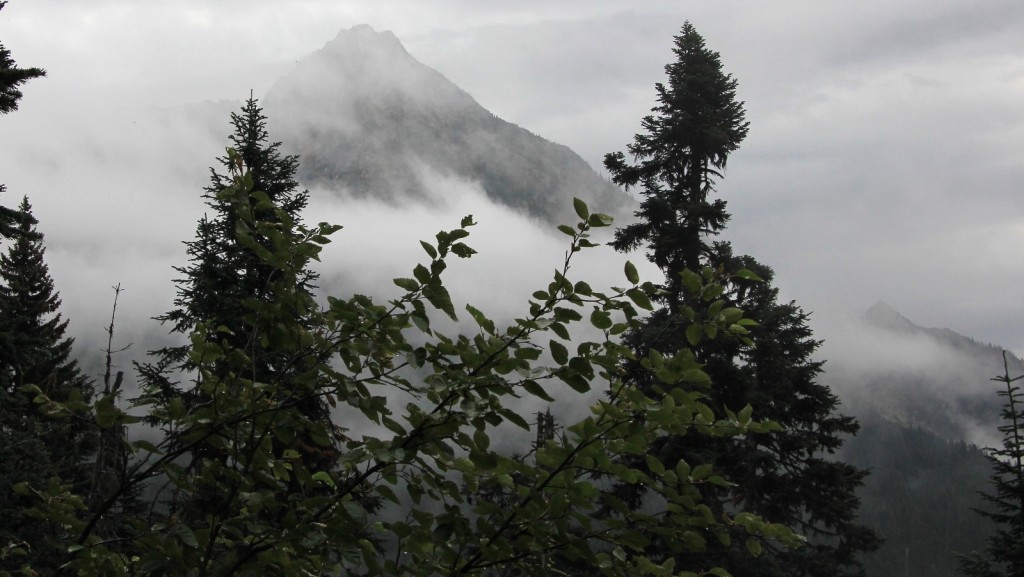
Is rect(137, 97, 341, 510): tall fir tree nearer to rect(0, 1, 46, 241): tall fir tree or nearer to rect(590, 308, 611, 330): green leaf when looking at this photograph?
rect(0, 1, 46, 241): tall fir tree

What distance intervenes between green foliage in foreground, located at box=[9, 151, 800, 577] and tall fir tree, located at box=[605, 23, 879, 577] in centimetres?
1166

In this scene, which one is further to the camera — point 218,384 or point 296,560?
point 218,384

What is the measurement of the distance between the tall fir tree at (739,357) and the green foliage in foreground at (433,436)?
1166cm

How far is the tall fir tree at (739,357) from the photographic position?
49.3 ft

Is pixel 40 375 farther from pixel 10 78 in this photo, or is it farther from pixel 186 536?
pixel 186 536

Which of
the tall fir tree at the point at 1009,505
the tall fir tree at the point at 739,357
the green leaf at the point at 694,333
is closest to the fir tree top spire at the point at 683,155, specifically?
the tall fir tree at the point at 739,357

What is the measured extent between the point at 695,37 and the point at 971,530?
588ft

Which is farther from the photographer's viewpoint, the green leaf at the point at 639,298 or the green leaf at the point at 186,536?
the green leaf at the point at 639,298

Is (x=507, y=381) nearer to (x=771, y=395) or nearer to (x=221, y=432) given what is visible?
(x=221, y=432)

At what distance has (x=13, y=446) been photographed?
11.2 meters

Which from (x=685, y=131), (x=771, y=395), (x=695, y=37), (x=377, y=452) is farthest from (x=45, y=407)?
(x=695, y=37)

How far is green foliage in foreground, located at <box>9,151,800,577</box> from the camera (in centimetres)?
221

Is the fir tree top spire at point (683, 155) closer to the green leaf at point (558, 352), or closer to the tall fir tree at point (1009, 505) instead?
the tall fir tree at point (1009, 505)

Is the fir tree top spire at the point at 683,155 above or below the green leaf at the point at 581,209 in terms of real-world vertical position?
above
